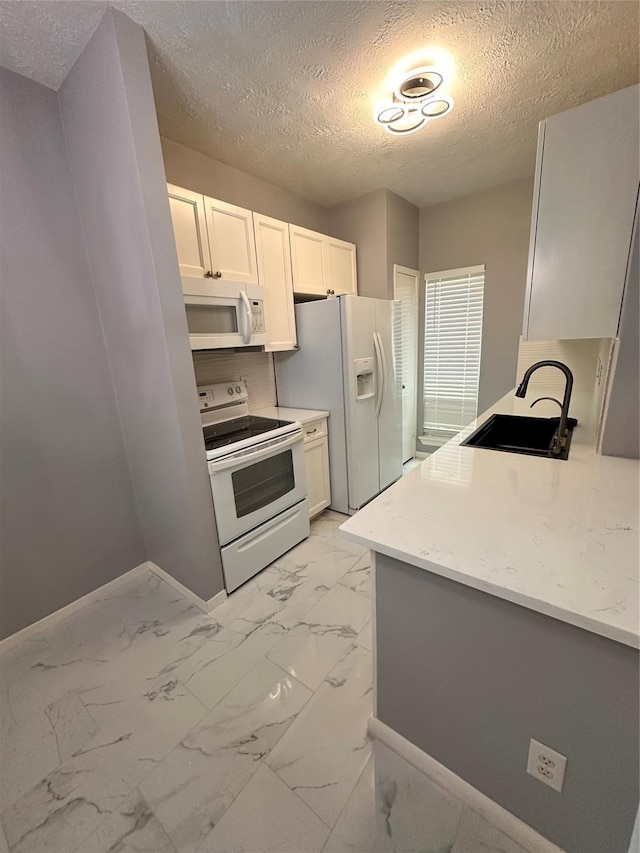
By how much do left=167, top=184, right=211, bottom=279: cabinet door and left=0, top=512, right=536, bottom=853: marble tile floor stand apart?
1.98 metres


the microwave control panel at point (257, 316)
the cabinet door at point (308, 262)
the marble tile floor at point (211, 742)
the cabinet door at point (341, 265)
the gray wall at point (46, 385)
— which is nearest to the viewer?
the marble tile floor at point (211, 742)

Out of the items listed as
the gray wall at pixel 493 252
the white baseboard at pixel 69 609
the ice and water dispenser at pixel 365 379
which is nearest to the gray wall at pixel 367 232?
the gray wall at pixel 493 252

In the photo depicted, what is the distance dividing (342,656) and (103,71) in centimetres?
271

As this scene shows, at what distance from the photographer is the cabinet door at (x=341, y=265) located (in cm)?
287

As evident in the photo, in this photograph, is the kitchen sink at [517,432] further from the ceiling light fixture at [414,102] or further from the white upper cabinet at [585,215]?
the ceiling light fixture at [414,102]

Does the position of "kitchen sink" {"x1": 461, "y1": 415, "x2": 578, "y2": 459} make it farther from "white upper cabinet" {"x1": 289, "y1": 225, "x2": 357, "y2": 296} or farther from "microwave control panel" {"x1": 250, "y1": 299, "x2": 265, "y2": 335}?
"white upper cabinet" {"x1": 289, "y1": 225, "x2": 357, "y2": 296}

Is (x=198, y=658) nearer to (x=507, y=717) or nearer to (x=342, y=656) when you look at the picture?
(x=342, y=656)

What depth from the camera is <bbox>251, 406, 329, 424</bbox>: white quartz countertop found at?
8.06 feet

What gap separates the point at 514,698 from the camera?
34.0 inches

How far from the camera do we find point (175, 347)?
4.95ft

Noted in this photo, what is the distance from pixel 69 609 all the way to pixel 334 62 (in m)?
3.14

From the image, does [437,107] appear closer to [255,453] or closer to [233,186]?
[233,186]

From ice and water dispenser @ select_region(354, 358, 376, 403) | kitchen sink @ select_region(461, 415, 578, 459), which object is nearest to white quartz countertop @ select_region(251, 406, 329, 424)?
ice and water dispenser @ select_region(354, 358, 376, 403)

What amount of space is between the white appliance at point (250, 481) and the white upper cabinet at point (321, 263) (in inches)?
39.3
